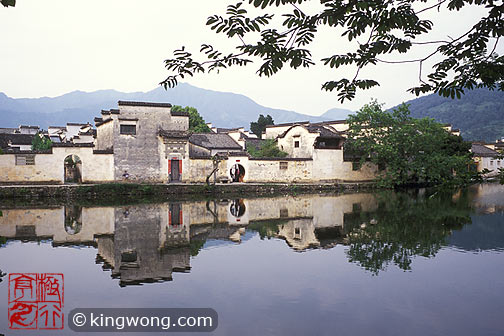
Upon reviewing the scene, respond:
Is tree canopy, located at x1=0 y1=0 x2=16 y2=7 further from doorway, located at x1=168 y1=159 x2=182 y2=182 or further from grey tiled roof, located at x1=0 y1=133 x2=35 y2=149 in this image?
grey tiled roof, located at x1=0 y1=133 x2=35 y2=149

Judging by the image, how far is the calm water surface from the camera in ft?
18.7

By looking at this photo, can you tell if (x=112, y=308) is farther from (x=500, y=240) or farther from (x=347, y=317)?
(x=500, y=240)

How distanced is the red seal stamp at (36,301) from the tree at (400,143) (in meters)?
24.6

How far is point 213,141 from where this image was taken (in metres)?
35.7

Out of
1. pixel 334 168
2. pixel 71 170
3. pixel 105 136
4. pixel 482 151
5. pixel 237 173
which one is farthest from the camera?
pixel 482 151

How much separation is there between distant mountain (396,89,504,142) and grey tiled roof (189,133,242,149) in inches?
3040

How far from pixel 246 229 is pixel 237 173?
1917 centimetres

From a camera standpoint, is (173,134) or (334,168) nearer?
(173,134)

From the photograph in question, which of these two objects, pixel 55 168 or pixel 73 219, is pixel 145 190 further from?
pixel 73 219

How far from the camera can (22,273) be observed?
773 cm

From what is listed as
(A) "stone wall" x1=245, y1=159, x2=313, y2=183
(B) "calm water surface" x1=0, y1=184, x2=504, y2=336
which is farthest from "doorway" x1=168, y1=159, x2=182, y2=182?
(B) "calm water surface" x1=0, y1=184, x2=504, y2=336

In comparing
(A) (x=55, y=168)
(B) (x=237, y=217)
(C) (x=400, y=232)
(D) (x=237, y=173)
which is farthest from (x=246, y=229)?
(D) (x=237, y=173)

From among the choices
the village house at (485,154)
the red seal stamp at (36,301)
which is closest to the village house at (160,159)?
the village house at (485,154)

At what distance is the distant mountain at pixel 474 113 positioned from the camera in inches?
3805
